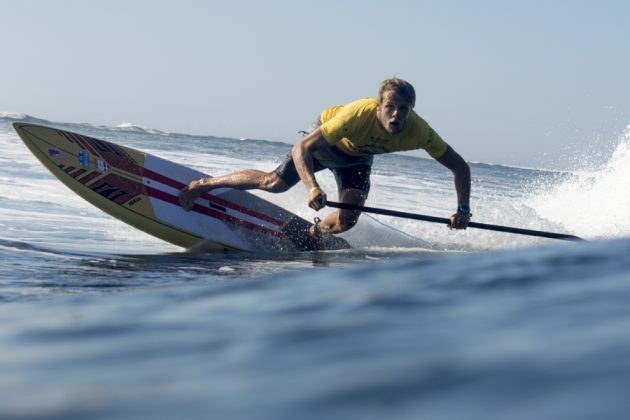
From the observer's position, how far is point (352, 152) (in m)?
7.30

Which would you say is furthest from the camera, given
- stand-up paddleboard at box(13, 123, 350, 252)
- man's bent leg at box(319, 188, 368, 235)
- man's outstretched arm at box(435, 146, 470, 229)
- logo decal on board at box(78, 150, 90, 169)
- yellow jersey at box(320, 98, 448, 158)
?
logo decal on board at box(78, 150, 90, 169)

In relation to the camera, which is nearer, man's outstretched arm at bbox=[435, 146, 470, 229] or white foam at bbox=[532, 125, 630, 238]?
man's outstretched arm at bbox=[435, 146, 470, 229]

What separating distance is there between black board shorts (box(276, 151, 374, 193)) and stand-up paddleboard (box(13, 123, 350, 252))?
70cm

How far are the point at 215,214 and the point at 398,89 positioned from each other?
2.42 meters

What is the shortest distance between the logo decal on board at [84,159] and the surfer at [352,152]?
975 mm

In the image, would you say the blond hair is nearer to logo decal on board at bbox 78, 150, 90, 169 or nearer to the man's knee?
the man's knee

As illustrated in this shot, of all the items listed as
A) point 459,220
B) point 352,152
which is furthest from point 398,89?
point 459,220

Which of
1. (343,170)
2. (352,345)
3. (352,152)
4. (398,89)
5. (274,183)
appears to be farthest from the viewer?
(343,170)

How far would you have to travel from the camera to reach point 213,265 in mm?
6617

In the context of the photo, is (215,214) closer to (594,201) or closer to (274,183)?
(274,183)

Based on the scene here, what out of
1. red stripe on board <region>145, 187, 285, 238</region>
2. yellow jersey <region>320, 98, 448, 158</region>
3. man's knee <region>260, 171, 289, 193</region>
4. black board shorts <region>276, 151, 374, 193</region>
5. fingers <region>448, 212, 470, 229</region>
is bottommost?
red stripe on board <region>145, 187, 285, 238</region>

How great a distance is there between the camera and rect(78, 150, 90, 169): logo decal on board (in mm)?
8117

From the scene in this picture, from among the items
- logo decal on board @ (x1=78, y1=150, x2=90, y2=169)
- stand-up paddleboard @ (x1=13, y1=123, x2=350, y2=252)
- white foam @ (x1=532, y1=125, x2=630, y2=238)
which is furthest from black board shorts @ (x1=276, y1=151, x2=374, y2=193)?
white foam @ (x1=532, y1=125, x2=630, y2=238)

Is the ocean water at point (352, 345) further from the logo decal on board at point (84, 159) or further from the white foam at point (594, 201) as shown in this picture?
the white foam at point (594, 201)
